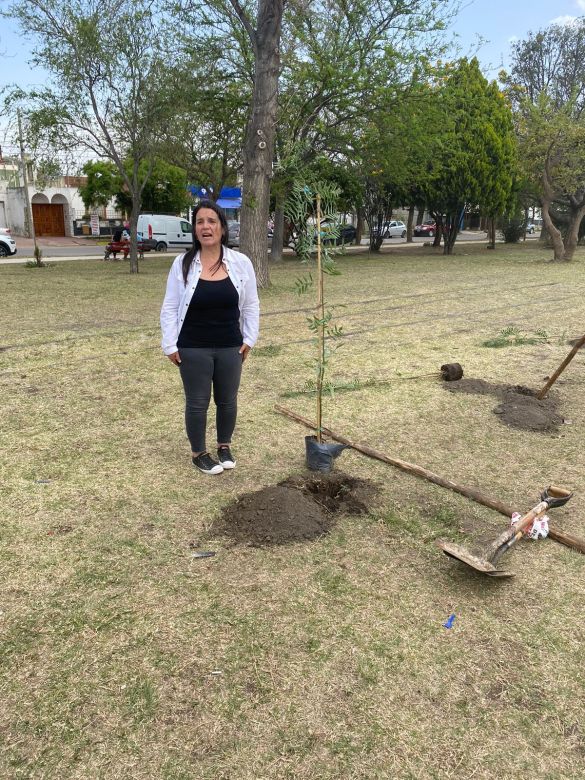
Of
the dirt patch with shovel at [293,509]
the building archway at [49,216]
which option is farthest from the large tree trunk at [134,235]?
the building archway at [49,216]

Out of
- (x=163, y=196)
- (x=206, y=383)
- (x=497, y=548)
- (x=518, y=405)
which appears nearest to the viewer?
(x=497, y=548)

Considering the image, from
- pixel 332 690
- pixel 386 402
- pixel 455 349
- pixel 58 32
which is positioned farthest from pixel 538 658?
pixel 58 32

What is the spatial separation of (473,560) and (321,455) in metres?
1.38

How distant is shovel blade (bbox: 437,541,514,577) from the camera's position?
2.95 metres

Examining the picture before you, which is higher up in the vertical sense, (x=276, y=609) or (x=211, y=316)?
(x=211, y=316)

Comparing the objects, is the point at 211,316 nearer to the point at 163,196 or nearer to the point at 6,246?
the point at 6,246

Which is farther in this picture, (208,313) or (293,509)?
(208,313)

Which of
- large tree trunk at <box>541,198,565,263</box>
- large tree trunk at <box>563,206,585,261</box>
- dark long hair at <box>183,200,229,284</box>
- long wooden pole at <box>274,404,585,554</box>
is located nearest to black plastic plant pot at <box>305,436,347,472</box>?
long wooden pole at <box>274,404,585,554</box>

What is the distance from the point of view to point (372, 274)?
1917 cm

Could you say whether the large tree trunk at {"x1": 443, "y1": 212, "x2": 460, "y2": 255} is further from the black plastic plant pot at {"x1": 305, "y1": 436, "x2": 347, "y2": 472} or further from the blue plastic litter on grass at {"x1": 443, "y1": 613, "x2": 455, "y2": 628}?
the blue plastic litter on grass at {"x1": 443, "y1": 613, "x2": 455, "y2": 628}

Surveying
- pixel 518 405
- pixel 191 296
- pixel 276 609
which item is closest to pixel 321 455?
pixel 191 296

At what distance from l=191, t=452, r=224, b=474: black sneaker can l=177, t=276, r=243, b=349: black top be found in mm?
827

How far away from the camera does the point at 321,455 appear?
4.12 metres

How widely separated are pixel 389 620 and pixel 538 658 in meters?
0.61
